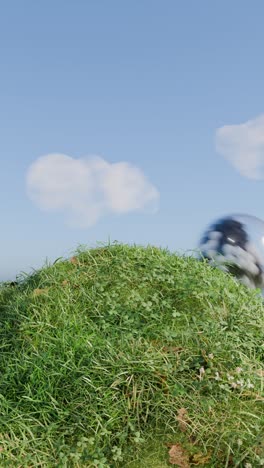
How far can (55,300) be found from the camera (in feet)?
22.9

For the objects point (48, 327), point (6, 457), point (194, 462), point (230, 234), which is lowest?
point (6, 457)

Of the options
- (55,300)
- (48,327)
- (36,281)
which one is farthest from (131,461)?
(36,281)

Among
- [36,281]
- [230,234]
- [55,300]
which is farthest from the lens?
[230,234]

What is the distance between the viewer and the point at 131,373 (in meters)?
5.58

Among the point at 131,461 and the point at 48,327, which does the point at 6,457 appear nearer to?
the point at 131,461

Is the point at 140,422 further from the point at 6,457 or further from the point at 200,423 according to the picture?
the point at 6,457

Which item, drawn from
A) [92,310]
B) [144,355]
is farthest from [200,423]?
[92,310]

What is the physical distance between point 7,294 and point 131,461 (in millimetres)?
3647

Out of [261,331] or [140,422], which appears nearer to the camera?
[140,422]

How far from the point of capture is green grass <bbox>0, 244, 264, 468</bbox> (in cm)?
516

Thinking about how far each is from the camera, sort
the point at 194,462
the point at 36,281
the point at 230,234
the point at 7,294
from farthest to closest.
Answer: the point at 230,234
the point at 7,294
the point at 36,281
the point at 194,462

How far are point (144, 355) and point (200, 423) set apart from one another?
75 centimetres

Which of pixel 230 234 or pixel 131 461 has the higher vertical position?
pixel 230 234

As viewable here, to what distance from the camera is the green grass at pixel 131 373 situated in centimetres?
516
